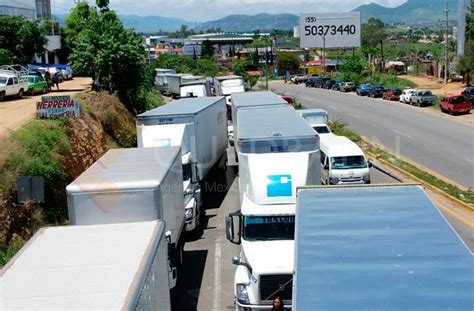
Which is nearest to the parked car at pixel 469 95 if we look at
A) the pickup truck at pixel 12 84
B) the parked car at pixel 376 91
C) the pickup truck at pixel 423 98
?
the pickup truck at pixel 423 98

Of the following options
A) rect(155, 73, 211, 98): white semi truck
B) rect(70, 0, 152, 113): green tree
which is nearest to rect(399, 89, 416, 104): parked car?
rect(155, 73, 211, 98): white semi truck

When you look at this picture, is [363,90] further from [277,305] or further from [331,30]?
[277,305]

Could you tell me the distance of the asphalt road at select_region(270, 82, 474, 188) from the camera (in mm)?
28062

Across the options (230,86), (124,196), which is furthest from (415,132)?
(124,196)

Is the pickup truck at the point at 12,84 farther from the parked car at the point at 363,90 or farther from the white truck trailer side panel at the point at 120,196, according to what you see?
the parked car at the point at 363,90

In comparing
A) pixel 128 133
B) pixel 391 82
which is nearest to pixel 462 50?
pixel 391 82

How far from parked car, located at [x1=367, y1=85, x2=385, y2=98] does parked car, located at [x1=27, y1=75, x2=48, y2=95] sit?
1422 inches

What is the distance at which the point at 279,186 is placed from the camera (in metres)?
14.2

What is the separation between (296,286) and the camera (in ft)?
24.5

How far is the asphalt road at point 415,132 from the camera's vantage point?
2806 cm

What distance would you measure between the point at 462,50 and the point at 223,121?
47.4 meters

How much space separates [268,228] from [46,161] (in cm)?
799

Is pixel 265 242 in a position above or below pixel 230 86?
below

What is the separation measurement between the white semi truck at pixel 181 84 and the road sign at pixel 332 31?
123 ft
